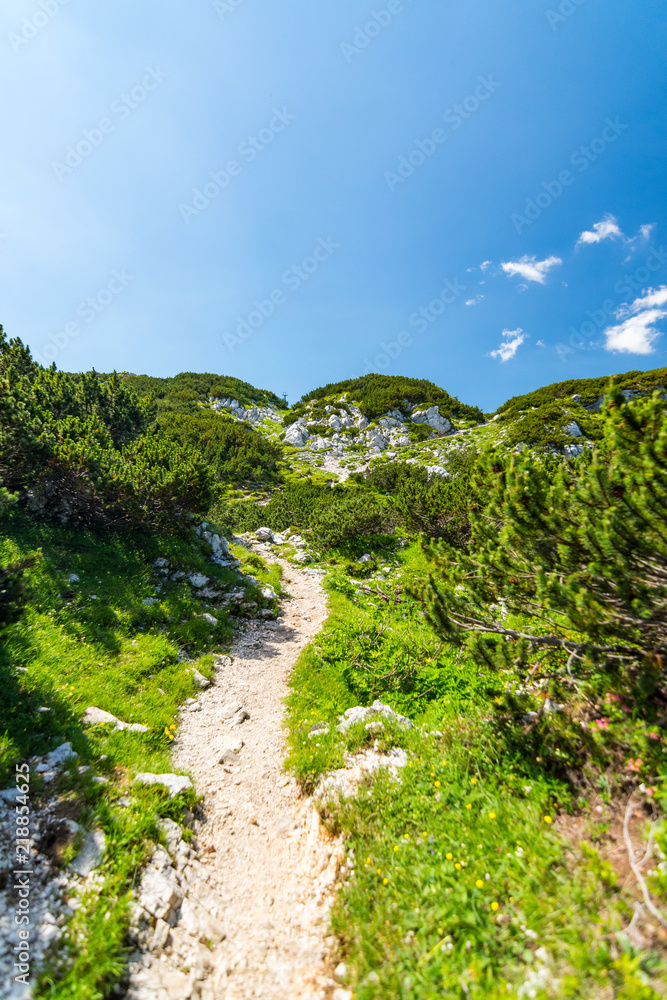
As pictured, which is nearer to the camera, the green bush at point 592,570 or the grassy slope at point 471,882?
the grassy slope at point 471,882

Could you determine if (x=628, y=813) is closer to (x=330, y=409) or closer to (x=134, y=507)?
(x=134, y=507)

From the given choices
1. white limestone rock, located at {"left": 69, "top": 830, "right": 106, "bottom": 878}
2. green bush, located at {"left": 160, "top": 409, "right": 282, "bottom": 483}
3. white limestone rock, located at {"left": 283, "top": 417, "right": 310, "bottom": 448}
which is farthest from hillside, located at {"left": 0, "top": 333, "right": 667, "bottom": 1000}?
white limestone rock, located at {"left": 283, "top": 417, "right": 310, "bottom": 448}

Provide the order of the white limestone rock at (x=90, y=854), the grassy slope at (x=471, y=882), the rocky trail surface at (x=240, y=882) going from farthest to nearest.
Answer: the white limestone rock at (x=90, y=854) → the rocky trail surface at (x=240, y=882) → the grassy slope at (x=471, y=882)

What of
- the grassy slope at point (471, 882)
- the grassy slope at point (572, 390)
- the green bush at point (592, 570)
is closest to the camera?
the grassy slope at point (471, 882)

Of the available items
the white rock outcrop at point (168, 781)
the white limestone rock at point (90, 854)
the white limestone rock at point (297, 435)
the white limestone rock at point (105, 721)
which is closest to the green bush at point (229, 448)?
the white limestone rock at point (297, 435)

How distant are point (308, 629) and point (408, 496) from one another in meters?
9.50

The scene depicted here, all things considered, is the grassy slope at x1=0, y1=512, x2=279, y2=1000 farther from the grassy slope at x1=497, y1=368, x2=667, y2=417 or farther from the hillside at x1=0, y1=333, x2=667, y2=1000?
the grassy slope at x1=497, y1=368, x2=667, y2=417

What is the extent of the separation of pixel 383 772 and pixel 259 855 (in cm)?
202

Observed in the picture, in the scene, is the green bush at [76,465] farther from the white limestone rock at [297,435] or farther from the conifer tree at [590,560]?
the white limestone rock at [297,435]

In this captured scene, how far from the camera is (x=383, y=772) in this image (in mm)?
5180

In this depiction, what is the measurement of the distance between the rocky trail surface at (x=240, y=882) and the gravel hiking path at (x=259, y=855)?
0.04 ft

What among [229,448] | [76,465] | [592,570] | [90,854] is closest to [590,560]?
[592,570]

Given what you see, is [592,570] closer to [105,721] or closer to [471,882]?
[471,882]

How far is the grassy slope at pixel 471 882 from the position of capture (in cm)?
256
